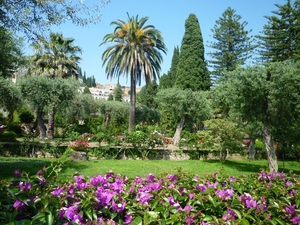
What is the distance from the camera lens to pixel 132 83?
72.2 feet

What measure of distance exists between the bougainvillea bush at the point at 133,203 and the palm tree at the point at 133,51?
1880 cm

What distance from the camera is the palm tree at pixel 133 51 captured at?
21.3 metres

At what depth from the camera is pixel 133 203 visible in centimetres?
192

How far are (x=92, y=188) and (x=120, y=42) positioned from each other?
2069 cm

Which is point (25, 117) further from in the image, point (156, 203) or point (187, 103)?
point (156, 203)

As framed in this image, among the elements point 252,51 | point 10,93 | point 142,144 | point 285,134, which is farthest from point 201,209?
point 252,51

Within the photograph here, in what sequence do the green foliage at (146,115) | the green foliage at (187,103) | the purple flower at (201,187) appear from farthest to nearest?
the green foliage at (146,115)
the green foliage at (187,103)
the purple flower at (201,187)

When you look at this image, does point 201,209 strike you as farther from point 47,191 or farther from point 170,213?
point 47,191

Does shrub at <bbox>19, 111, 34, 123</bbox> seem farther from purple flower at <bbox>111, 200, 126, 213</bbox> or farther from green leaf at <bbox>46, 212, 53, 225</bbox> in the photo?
green leaf at <bbox>46, 212, 53, 225</bbox>

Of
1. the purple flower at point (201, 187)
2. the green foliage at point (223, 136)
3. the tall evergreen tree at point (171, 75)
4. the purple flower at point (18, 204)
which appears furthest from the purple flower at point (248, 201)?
the tall evergreen tree at point (171, 75)

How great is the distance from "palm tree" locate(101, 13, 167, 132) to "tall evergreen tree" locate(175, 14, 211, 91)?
6.56 meters

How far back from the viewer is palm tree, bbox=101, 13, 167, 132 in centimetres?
2134

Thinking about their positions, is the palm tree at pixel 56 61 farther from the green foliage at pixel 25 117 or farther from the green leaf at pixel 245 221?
the green leaf at pixel 245 221

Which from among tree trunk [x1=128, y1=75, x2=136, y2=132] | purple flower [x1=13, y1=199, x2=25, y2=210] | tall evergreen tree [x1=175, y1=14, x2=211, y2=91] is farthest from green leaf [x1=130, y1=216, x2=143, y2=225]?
tall evergreen tree [x1=175, y1=14, x2=211, y2=91]
